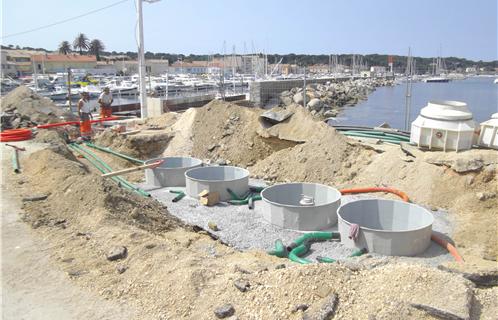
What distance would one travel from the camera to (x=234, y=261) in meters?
6.00

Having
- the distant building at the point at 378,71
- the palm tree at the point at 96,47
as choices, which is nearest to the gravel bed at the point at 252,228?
the palm tree at the point at 96,47

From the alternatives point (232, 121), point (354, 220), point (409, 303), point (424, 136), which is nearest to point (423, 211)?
point (354, 220)

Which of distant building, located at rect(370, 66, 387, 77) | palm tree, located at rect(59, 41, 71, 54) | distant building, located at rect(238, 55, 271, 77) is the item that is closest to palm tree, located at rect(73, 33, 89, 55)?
palm tree, located at rect(59, 41, 71, 54)

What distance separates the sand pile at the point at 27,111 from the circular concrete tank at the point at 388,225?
1310cm

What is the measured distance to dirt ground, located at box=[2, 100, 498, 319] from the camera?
4215 millimetres

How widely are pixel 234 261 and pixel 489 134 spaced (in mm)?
7971

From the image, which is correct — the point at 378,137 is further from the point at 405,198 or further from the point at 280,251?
the point at 280,251

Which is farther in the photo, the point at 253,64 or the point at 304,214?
the point at 253,64

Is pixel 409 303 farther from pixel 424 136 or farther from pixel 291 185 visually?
pixel 424 136

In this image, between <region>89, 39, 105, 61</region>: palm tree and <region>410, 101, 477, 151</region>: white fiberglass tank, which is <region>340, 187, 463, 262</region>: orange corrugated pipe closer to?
<region>410, 101, 477, 151</region>: white fiberglass tank

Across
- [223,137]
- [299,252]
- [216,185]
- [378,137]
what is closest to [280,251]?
[299,252]

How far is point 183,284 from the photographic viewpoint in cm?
482

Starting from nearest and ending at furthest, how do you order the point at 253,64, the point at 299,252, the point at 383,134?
the point at 299,252
the point at 383,134
the point at 253,64

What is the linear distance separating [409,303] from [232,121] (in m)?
12.0
